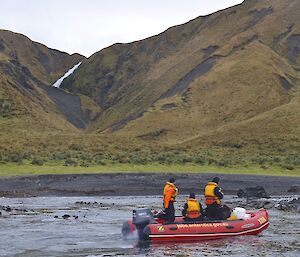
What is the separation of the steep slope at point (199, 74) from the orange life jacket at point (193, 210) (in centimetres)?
8263

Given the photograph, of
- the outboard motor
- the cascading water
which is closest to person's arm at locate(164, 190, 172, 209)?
the outboard motor


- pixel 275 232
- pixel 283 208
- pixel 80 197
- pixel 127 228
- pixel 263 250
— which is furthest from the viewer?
pixel 80 197

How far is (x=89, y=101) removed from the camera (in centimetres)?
15850

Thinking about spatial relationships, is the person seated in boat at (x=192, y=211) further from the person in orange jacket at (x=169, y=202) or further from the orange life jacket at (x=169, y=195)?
the orange life jacket at (x=169, y=195)

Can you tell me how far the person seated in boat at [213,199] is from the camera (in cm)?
2530

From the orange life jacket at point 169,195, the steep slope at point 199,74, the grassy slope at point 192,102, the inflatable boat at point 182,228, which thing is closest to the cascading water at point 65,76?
the steep slope at point 199,74

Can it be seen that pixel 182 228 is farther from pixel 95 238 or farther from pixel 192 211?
pixel 95 238

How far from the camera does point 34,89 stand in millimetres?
146125

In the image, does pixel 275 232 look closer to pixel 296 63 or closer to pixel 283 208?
pixel 283 208

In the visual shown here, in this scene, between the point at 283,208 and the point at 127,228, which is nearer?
the point at 127,228

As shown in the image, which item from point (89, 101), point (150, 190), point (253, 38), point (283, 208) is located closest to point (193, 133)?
point (253, 38)

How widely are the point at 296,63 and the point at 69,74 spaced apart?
2747 inches

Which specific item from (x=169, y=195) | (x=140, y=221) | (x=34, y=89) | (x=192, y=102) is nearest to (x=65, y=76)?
(x=34, y=89)

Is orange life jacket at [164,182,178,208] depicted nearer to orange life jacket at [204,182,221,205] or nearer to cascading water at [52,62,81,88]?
orange life jacket at [204,182,221,205]
